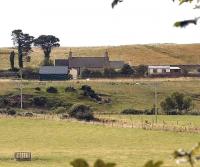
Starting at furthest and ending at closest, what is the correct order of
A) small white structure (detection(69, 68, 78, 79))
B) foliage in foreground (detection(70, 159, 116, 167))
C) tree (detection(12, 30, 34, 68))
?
1. tree (detection(12, 30, 34, 68))
2. small white structure (detection(69, 68, 78, 79))
3. foliage in foreground (detection(70, 159, 116, 167))

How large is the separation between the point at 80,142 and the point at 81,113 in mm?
21661

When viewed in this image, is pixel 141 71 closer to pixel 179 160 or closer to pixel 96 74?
pixel 96 74

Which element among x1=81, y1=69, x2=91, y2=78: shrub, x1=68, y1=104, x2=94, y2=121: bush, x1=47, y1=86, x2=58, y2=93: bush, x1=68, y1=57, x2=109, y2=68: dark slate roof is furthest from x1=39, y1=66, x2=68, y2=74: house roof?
x1=68, y1=104, x2=94, y2=121: bush

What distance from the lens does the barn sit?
144m

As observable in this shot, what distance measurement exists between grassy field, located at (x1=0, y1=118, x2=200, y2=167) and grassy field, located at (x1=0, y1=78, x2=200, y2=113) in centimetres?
2958

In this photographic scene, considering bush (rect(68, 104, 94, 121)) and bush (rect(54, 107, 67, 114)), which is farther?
bush (rect(54, 107, 67, 114))

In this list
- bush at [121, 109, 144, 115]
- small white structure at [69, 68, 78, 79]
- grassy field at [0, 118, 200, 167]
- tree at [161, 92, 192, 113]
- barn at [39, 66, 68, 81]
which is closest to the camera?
grassy field at [0, 118, 200, 167]

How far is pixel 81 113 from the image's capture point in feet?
286

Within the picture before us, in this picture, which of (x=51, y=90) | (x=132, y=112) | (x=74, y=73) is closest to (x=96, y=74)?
(x=74, y=73)

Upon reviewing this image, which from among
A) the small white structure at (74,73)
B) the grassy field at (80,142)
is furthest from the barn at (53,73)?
the grassy field at (80,142)

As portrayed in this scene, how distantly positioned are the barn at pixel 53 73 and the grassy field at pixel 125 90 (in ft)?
45.2

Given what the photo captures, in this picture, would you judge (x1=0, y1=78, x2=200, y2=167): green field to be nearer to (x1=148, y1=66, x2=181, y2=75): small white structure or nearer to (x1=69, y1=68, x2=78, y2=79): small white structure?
(x1=69, y1=68, x2=78, y2=79): small white structure

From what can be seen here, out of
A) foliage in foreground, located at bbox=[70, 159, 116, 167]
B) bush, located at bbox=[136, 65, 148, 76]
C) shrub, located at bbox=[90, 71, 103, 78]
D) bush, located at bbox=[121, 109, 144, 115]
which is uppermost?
foliage in foreground, located at bbox=[70, 159, 116, 167]

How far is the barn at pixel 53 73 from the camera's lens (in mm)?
144500
